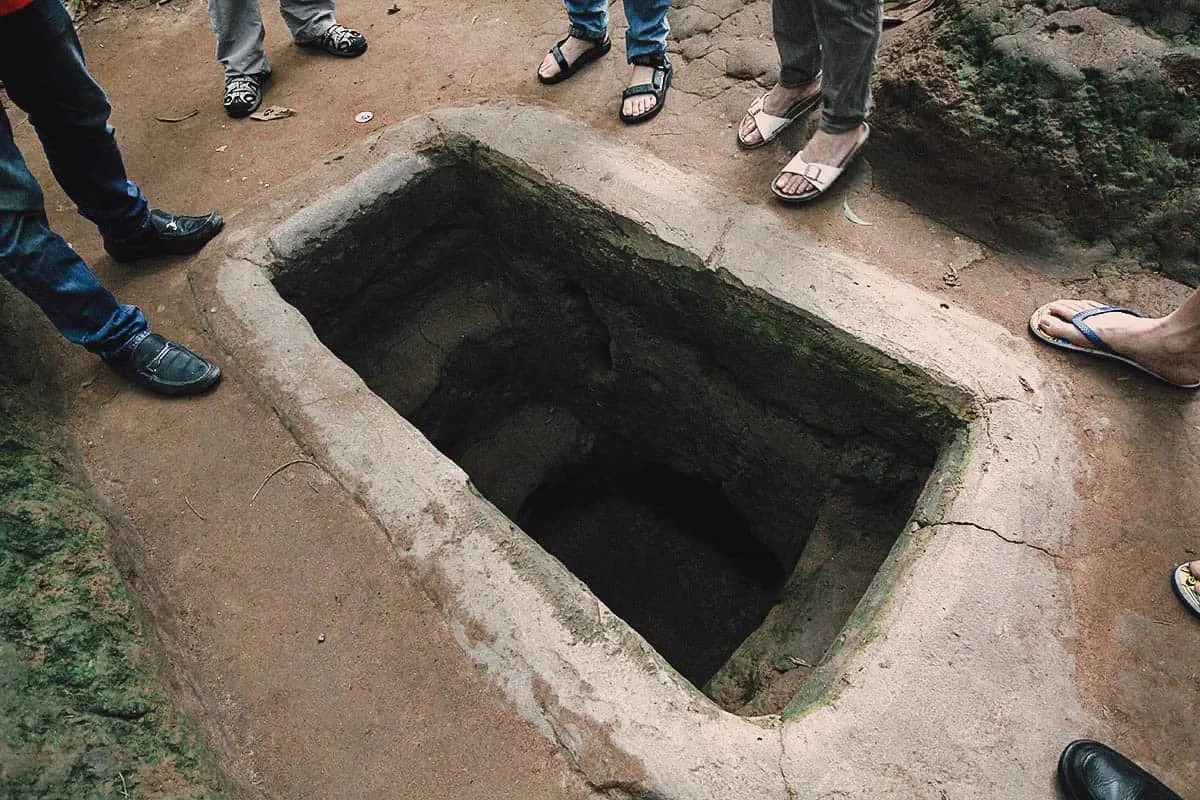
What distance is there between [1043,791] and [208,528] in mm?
1763

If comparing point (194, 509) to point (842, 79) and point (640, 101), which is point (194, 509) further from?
point (842, 79)

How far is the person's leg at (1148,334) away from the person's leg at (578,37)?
1877 mm

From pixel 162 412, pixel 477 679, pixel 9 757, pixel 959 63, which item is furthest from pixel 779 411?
pixel 9 757

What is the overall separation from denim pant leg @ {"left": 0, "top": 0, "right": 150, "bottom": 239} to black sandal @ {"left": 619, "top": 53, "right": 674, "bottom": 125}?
155 centimetres

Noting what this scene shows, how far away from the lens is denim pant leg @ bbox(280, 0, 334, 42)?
310cm

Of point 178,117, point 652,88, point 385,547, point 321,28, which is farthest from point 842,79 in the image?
point 178,117

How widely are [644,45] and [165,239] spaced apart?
1.70 meters

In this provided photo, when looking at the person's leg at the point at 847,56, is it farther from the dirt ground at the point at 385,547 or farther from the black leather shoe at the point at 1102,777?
the black leather shoe at the point at 1102,777

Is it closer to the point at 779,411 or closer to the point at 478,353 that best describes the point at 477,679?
the point at 779,411

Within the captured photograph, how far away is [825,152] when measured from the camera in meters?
2.21

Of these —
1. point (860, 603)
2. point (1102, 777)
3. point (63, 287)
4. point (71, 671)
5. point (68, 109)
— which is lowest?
point (860, 603)

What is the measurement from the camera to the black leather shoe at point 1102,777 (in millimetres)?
1185

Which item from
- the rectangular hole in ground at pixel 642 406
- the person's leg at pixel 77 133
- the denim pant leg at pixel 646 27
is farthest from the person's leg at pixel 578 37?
the person's leg at pixel 77 133

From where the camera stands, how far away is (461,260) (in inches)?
112
